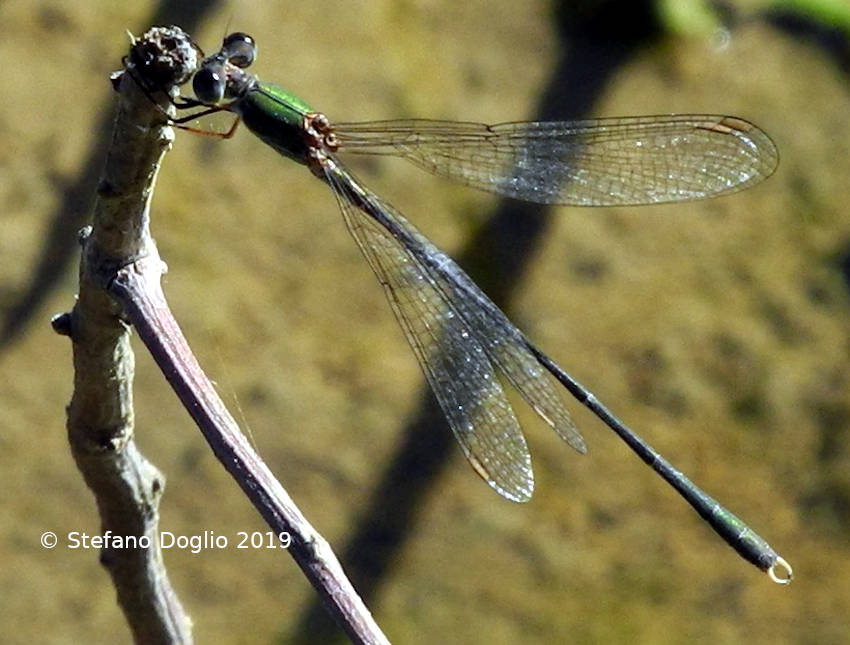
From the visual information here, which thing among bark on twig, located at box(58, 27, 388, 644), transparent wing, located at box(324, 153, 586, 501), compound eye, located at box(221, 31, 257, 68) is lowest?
bark on twig, located at box(58, 27, 388, 644)

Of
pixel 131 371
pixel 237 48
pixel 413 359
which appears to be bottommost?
pixel 131 371

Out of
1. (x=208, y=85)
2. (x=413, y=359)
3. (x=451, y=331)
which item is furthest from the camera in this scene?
(x=413, y=359)

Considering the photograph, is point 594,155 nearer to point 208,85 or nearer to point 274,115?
point 274,115

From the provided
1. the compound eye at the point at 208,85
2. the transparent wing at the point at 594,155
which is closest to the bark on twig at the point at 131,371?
the compound eye at the point at 208,85

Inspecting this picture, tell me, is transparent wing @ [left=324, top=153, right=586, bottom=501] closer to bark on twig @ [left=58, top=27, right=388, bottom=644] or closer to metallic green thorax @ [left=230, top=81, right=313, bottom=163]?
metallic green thorax @ [left=230, top=81, right=313, bottom=163]

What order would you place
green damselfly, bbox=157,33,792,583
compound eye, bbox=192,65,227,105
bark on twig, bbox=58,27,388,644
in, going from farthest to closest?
green damselfly, bbox=157,33,792,583 < compound eye, bbox=192,65,227,105 < bark on twig, bbox=58,27,388,644

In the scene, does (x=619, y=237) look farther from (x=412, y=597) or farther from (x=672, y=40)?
(x=412, y=597)

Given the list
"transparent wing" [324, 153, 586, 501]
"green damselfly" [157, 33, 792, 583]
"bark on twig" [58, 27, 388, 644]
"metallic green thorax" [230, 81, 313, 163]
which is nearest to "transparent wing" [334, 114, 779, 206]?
"green damselfly" [157, 33, 792, 583]

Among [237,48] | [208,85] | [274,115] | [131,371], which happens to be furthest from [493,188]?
[131,371]
